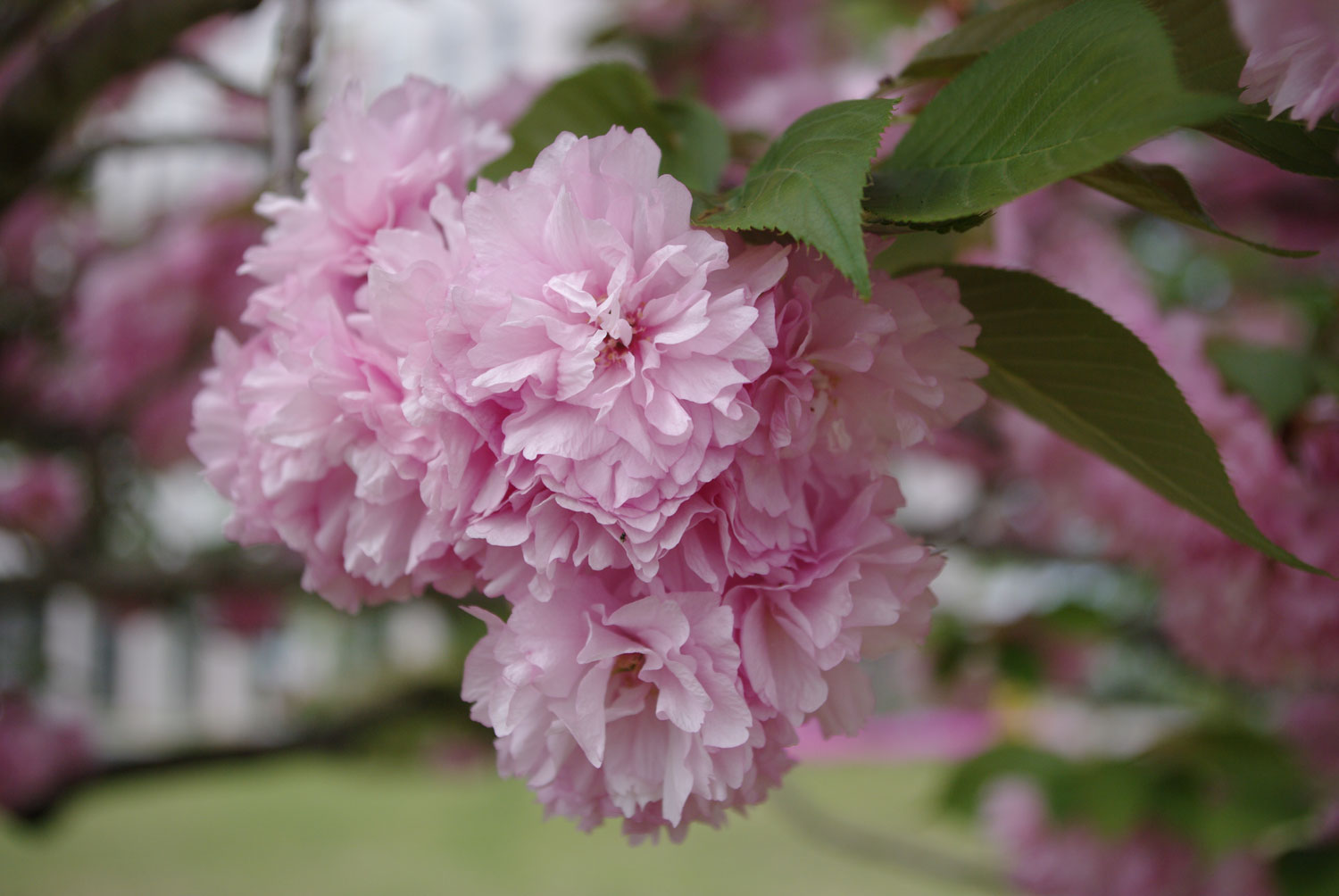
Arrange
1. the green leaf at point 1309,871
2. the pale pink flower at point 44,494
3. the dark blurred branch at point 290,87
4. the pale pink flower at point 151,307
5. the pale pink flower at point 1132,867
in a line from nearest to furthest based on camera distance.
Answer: the dark blurred branch at point 290,87 → the green leaf at point 1309,871 → the pale pink flower at point 1132,867 → the pale pink flower at point 151,307 → the pale pink flower at point 44,494

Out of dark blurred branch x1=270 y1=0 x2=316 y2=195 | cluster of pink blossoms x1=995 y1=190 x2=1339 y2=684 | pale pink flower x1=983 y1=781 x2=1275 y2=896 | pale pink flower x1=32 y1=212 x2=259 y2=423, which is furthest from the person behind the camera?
pale pink flower x1=32 y1=212 x2=259 y2=423

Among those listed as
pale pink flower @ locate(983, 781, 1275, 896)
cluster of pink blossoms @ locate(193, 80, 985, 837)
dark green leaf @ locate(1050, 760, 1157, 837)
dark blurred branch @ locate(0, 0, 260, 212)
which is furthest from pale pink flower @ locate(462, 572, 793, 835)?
pale pink flower @ locate(983, 781, 1275, 896)

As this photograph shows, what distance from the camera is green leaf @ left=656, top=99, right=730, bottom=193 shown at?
0.38 metres

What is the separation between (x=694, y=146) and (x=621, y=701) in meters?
0.23

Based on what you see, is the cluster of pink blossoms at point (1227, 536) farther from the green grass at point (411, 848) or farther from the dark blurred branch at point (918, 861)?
the green grass at point (411, 848)

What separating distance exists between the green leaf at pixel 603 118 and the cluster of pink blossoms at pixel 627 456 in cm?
10

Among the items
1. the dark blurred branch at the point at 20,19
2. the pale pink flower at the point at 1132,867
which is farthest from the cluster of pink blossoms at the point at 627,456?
the pale pink flower at the point at 1132,867

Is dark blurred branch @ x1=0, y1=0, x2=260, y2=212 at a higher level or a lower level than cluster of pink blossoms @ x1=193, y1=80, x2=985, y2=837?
higher

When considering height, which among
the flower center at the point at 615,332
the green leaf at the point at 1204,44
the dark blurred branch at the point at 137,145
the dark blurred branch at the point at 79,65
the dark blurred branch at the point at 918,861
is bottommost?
the dark blurred branch at the point at 918,861

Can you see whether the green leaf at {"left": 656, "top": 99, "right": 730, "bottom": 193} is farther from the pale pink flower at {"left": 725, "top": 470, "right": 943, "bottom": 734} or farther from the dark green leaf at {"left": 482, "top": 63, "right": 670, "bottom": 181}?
the pale pink flower at {"left": 725, "top": 470, "right": 943, "bottom": 734}

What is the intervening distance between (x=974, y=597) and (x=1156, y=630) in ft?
2.00

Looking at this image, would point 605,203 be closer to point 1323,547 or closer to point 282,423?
point 282,423

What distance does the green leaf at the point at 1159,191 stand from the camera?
29cm

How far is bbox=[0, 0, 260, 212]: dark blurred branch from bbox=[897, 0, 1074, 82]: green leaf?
1.42 ft
